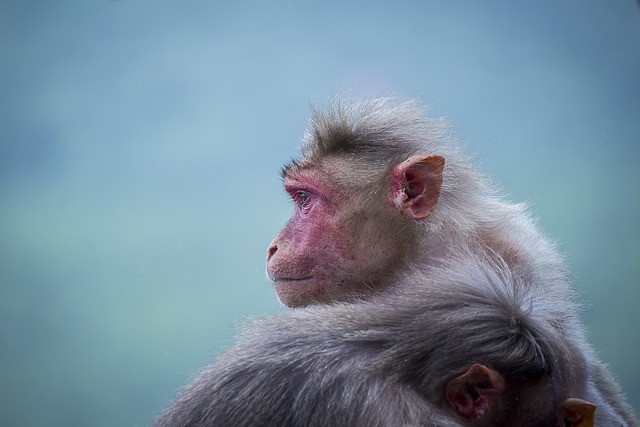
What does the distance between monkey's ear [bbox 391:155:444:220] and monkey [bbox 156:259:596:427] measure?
34.3 inches

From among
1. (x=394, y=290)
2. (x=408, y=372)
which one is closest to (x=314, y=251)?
(x=394, y=290)

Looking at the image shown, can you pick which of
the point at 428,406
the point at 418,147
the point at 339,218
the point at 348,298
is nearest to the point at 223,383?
the point at 428,406

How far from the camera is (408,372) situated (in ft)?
6.36

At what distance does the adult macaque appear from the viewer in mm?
1931

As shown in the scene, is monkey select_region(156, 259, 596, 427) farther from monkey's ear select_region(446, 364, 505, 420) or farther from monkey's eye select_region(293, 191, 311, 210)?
monkey's eye select_region(293, 191, 311, 210)

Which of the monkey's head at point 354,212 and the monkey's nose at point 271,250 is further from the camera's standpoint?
the monkey's nose at point 271,250

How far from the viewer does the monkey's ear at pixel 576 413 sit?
1.99 meters

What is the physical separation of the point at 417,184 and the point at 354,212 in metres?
0.27

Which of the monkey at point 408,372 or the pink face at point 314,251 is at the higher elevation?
the pink face at point 314,251

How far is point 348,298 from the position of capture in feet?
8.59

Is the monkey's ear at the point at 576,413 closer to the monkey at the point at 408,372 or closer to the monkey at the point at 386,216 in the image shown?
the monkey at the point at 408,372

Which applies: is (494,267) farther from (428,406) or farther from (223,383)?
(223,383)

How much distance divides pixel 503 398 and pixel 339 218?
1.25 meters

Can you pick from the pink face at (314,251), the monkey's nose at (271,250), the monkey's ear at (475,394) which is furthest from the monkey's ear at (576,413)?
the monkey's nose at (271,250)
